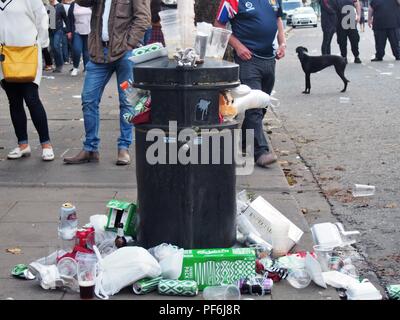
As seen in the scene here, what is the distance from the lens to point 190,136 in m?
4.79

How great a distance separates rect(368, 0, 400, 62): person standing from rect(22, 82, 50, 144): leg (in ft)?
50.4

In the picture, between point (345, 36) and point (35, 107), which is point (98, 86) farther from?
point (345, 36)

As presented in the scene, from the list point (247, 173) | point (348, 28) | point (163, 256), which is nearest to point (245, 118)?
point (247, 173)

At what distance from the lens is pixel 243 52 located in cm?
764

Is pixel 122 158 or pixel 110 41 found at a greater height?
pixel 110 41

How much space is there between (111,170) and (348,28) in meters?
13.5

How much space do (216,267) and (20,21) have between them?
13.5ft

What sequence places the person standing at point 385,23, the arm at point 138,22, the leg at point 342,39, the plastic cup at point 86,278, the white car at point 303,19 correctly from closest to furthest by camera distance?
the plastic cup at point 86,278 < the arm at point 138,22 < the leg at point 342,39 < the person standing at point 385,23 < the white car at point 303,19

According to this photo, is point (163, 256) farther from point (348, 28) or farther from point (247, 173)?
point (348, 28)

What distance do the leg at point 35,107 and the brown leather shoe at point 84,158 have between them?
0.36 meters

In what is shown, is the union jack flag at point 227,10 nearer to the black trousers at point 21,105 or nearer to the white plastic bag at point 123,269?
the black trousers at point 21,105

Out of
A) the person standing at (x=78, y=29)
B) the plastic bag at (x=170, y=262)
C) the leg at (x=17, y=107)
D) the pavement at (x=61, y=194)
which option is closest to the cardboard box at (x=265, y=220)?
the pavement at (x=61, y=194)

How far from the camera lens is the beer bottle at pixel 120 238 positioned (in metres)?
5.21

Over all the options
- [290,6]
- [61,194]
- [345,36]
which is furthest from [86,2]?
[290,6]
